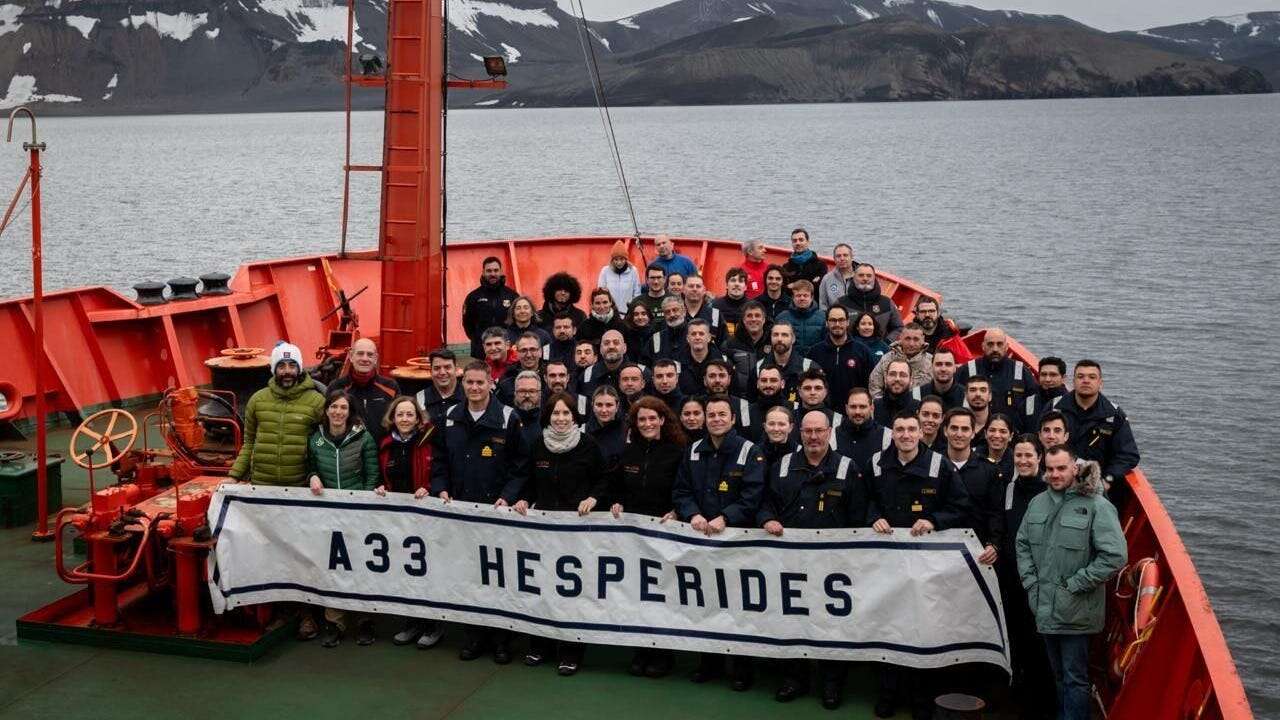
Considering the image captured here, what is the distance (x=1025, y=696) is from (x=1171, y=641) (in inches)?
51.1

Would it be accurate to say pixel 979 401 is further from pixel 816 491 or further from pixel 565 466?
pixel 565 466

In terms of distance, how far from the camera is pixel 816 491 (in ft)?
26.5

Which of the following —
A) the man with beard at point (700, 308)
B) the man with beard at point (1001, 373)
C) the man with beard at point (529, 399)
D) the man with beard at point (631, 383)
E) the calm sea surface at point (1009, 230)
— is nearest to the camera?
the man with beard at point (529, 399)

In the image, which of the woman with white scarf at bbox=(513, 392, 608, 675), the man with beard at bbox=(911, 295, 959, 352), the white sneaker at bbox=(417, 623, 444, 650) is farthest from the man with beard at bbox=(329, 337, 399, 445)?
the man with beard at bbox=(911, 295, 959, 352)

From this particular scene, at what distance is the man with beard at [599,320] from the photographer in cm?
1177

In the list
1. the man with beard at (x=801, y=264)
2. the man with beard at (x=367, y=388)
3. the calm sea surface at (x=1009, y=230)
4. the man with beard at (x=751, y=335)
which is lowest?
the calm sea surface at (x=1009, y=230)

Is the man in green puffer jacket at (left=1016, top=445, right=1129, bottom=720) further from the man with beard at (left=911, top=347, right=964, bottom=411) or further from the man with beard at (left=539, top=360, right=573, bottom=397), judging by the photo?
the man with beard at (left=539, top=360, right=573, bottom=397)

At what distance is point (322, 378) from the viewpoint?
41.6 ft

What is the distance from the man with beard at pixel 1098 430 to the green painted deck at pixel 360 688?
7.12 ft

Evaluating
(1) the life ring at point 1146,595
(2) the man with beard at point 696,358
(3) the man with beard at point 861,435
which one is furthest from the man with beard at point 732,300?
(1) the life ring at point 1146,595

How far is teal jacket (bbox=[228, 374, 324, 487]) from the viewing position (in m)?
9.08

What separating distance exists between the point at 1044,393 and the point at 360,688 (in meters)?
5.38

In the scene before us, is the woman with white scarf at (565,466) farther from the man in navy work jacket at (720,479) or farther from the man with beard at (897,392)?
the man with beard at (897,392)

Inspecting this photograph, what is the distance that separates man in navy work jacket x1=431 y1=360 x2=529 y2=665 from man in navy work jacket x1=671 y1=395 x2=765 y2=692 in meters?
1.18
